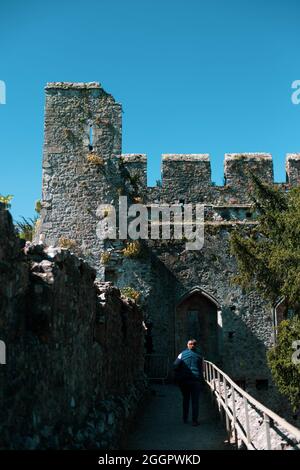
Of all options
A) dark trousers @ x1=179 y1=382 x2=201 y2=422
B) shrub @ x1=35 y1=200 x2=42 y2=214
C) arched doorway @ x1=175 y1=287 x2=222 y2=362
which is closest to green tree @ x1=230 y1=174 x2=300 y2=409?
arched doorway @ x1=175 y1=287 x2=222 y2=362

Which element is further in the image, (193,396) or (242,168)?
(242,168)

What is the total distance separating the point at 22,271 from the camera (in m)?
5.46

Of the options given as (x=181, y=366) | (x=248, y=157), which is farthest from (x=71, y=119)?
(x=181, y=366)

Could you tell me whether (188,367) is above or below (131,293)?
below

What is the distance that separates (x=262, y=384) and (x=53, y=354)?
14.6m

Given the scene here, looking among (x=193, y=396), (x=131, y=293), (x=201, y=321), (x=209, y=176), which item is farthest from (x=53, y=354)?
(x=209, y=176)

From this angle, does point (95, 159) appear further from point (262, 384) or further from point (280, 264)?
point (262, 384)

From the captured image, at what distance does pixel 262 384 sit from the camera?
19391 millimetres

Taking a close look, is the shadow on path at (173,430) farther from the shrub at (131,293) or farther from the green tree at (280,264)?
the shrub at (131,293)

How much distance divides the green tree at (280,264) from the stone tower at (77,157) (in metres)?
4.99

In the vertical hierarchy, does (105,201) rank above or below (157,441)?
above

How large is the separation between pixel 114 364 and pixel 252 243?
7.75 meters

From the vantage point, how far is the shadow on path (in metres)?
8.28
